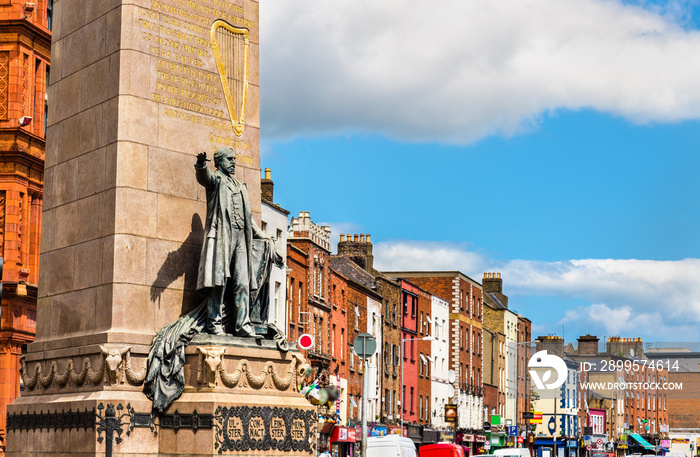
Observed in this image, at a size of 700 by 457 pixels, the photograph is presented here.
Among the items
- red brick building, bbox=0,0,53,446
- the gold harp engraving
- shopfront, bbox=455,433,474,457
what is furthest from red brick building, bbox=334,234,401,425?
the gold harp engraving

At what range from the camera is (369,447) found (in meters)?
46.5

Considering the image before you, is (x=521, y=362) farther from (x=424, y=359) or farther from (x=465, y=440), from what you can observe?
(x=424, y=359)

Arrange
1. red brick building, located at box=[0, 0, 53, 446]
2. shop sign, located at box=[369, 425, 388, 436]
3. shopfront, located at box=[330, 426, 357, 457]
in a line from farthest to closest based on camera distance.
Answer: shop sign, located at box=[369, 425, 388, 436], shopfront, located at box=[330, 426, 357, 457], red brick building, located at box=[0, 0, 53, 446]

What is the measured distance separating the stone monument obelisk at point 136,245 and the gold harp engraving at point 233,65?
3 centimetres

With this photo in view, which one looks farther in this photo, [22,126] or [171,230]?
[22,126]

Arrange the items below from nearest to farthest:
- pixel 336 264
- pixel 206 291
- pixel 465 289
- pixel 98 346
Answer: pixel 98 346
pixel 206 291
pixel 336 264
pixel 465 289

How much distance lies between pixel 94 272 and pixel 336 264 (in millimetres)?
64606

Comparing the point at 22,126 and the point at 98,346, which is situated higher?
the point at 22,126

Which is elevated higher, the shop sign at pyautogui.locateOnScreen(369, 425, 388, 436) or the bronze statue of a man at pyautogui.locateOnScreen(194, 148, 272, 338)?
the bronze statue of a man at pyautogui.locateOnScreen(194, 148, 272, 338)

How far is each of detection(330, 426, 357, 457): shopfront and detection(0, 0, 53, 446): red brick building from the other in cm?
2705

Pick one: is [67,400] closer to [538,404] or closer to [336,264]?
[336,264]

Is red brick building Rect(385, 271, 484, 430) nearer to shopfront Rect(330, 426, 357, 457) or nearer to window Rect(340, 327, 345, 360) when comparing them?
window Rect(340, 327, 345, 360)

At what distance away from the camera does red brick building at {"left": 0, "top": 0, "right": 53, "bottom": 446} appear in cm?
4169

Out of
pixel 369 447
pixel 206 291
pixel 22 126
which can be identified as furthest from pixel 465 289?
pixel 206 291
